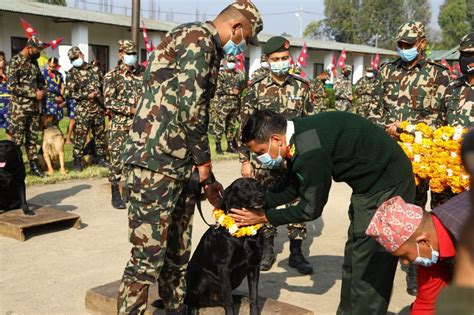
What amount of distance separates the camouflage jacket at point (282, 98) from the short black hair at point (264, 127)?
93.8 inches

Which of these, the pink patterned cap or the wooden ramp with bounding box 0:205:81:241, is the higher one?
the pink patterned cap

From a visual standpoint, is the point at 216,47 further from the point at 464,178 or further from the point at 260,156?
the point at 464,178

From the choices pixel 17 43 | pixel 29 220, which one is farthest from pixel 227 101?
pixel 17 43

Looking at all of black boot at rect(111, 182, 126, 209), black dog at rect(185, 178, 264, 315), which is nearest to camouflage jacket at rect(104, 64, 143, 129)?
black boot at rect(111, 182, 126, 209)

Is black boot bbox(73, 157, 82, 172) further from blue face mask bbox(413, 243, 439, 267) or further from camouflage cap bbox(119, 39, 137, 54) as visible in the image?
blue face mask bbox(413, 243, 439, 267)

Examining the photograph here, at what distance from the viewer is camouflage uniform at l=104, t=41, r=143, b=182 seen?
8.32 metres

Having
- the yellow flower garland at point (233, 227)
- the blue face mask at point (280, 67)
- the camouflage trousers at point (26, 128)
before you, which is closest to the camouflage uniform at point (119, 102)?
the camouflage trousers at point (26, 128)

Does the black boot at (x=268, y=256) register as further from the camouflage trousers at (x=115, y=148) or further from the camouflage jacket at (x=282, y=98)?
the camouflage trousers at (x=115, y=148)

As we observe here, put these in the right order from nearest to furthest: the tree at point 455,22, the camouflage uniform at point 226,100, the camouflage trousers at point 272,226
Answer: the camouflage trousers at point 272,226, the camouflage uniform at point 226,100, the tree at point 455,22

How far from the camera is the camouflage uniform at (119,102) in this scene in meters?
8.32

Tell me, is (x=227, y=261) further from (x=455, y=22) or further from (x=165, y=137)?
(x=455, y=22)

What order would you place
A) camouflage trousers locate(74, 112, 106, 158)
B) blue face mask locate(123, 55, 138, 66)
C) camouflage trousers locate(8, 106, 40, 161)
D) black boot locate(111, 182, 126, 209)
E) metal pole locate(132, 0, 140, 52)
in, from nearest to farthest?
black boot locate(111, 182, 126, 209), blue face mask locate(123, 55, 138, 66), camouflage trousers locate(8, 106, 40, 161), camouflage trousers locate(74, 112, 106, 158), metal pole locate(132, 0, 140, 52)

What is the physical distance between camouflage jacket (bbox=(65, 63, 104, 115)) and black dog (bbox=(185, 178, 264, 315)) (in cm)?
721

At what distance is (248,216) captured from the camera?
4.04m
